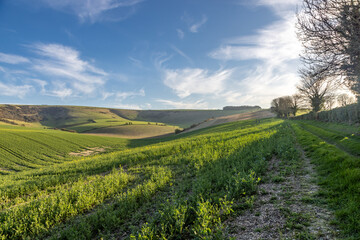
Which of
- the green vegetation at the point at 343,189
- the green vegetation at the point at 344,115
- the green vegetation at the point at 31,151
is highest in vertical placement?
the green vegetation at the point at 344,115

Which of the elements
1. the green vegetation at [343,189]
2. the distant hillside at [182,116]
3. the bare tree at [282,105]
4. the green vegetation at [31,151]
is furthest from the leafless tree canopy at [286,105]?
the green vegetation at [31,151]

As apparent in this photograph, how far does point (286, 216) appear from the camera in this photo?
485 cm

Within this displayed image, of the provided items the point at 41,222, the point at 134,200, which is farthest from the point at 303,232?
the point at 41,222

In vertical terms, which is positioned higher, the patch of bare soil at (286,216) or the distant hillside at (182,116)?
the distant hillside at (182,116)

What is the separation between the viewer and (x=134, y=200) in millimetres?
7430

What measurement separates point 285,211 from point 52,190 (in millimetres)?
14099

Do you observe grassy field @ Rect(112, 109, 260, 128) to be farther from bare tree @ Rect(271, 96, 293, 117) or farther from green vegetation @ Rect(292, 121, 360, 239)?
green vegetation @ Rect(292, 121, 360, 239)

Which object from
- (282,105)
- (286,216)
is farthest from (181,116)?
(286,216)

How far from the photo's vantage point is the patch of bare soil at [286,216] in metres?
4.19

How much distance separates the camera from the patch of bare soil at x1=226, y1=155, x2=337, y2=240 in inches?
165

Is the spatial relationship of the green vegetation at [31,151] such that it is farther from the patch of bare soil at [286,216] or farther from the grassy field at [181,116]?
the grassy field at [181,116]

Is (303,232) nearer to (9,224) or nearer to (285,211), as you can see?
(285,211)

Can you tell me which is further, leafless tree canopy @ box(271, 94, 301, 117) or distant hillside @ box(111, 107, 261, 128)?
distant hillside @ box(111, 107, 261, 128)

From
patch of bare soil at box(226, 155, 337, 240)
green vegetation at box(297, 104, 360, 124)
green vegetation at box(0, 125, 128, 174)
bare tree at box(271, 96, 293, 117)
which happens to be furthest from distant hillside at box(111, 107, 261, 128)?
patch of bare soil at box(226, 155, 337, 240)
